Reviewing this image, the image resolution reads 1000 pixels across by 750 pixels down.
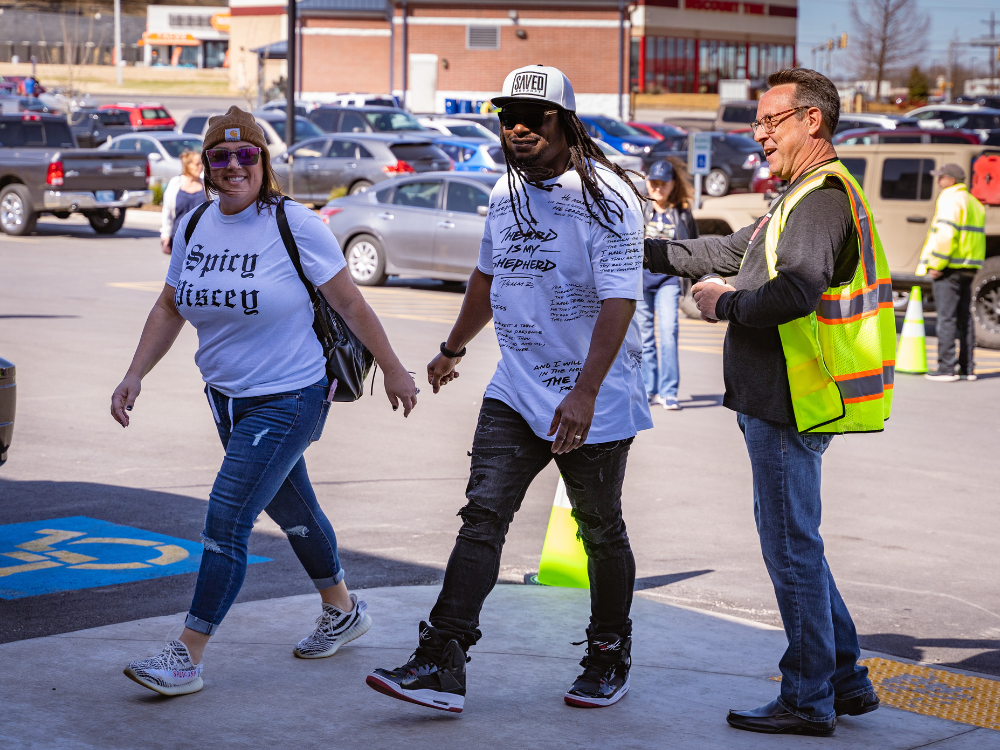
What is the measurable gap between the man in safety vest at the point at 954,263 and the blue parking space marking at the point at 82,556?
25.6ft

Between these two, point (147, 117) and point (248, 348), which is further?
point (147, 117)

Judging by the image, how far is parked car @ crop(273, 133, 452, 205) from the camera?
24.7m

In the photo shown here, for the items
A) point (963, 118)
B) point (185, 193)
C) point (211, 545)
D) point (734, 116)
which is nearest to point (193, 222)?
point (211, 545)

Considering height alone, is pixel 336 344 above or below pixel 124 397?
above

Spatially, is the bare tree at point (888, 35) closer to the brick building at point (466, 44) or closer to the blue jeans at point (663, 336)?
the brick building at point (466, 44)

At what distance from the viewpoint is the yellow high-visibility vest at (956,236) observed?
11711mm

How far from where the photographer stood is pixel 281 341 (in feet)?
14.0

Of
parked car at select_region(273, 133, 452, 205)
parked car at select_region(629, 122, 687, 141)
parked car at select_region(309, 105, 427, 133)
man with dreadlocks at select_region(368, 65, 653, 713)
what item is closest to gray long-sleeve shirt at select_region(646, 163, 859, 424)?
man with dreadlocks at select_region(368, 65, 653, 713)

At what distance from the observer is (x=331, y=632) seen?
14.9 ft

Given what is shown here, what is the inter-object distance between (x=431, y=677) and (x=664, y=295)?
6.69 meters

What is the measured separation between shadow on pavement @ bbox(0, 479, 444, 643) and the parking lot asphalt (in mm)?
14

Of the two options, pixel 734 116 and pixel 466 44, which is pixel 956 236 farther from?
pixel 466 44

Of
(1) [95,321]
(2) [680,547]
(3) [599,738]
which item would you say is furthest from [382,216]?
(3) [599,738]

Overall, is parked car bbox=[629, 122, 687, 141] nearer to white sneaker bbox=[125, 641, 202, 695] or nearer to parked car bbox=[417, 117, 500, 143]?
parked car bbox=[417, 117, 500, 143]
